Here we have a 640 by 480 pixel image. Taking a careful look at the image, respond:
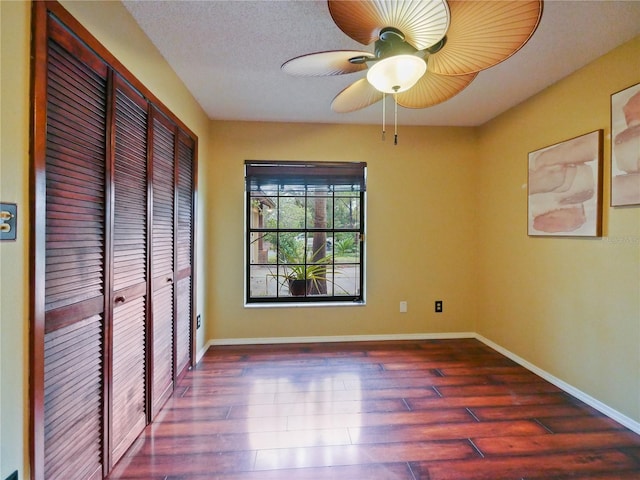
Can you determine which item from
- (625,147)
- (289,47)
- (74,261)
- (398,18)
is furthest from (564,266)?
(74,261)

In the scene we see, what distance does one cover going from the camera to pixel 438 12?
1.01 meters

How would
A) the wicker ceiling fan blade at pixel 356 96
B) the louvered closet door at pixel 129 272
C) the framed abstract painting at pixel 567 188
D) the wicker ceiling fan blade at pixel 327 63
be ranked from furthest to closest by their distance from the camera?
the framed abstract painting at pixel 567 188 < the wicker ceiling fan blade at pixel 356 96 < the louvered closet door at pixel 129 272 < the wicker ceiling fan blade at pixel 327 63

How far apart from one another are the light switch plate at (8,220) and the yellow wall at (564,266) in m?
2.87

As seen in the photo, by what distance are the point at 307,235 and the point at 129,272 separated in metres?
1.84

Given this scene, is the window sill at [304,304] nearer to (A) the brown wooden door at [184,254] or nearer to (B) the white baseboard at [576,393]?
(A) the brown wooden door at [184,254]

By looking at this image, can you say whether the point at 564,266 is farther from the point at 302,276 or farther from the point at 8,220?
the point at 8,220

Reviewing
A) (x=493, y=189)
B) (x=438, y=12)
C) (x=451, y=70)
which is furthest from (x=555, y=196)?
(x=438, y=12)

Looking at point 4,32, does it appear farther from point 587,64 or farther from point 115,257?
point 587,64

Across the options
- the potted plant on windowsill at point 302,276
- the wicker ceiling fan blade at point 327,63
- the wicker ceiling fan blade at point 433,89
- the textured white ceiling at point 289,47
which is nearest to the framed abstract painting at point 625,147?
the textured white ceiling at point 289,47

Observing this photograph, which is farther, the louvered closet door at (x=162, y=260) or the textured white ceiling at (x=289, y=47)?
the louvered closet door at (x=162, y=260)

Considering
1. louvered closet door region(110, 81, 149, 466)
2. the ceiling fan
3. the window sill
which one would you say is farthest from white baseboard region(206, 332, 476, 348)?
the ceiling fan

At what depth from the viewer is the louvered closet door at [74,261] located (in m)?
1.06

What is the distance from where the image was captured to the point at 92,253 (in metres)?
1.28

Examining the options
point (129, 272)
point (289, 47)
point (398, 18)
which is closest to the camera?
point (398, 18)
